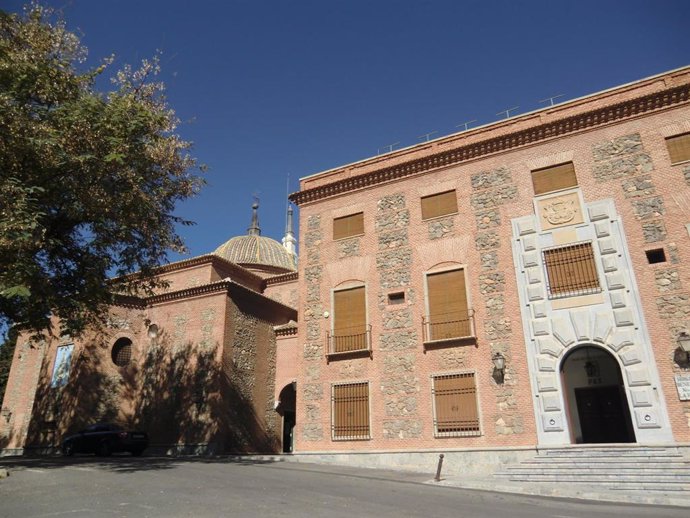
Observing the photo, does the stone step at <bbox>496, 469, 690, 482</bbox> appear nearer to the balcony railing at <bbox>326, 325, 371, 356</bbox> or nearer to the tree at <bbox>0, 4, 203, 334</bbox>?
the balcony railing at <bbox>326, 325, 371, 356</bbox>

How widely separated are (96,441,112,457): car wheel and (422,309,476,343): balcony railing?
1227cm

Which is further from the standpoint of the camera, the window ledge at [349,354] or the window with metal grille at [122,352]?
the window with metal grille at [122,352]

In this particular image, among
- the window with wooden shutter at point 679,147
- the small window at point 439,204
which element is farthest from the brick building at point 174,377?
the window with wooden shutter at point 679,147

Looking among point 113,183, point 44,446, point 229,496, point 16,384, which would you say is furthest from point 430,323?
point 16,384

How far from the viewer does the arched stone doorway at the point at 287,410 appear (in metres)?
21.9

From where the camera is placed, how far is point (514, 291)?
14.9m

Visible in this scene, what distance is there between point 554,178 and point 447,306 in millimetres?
5242

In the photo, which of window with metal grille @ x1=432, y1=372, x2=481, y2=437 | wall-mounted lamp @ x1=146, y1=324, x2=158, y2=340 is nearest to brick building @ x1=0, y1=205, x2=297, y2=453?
wall-mounted lamp @ x1=146, y1=324, x2=158, y2=340

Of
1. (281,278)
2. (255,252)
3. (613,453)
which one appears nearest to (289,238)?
(255,252)

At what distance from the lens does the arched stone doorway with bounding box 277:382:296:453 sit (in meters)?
21.9

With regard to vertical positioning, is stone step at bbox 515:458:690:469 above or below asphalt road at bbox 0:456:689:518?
above

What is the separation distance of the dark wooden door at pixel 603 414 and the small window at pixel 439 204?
23.5 feet

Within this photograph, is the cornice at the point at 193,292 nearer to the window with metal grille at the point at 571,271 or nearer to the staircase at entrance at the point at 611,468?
the window with metal grille at the point at 571,271

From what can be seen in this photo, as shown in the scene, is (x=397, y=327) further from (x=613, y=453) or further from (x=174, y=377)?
(x=174, y=377)
